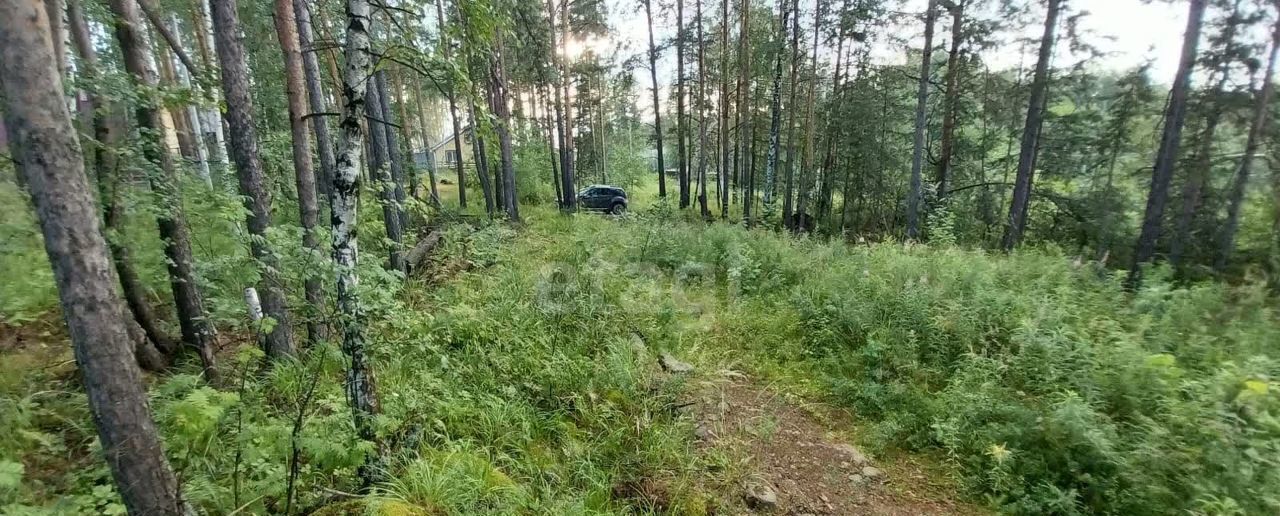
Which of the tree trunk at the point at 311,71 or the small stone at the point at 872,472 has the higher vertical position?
the tree trunk at the point at 311,71

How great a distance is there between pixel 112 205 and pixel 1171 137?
15796 mm

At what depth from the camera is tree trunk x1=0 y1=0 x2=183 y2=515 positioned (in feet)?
6.57

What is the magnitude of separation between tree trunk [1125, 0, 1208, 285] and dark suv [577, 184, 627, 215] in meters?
15.2

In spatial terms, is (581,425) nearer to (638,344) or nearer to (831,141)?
(638,344)

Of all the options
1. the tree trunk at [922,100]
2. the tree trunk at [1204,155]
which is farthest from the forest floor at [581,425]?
the tree trunk at [1204,155]

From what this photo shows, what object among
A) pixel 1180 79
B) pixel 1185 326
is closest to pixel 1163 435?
pixel 1185 326

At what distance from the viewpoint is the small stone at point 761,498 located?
12.2ft

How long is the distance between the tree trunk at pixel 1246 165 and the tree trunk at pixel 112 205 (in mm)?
17984

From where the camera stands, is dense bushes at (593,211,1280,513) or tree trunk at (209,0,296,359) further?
tree trunk at (209,0,296,359)

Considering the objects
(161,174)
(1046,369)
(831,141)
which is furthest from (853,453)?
(831,141)

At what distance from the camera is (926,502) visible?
3971 mm

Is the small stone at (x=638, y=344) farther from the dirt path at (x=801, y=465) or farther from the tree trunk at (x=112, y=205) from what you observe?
the tree trunk at (x=112, y=205)

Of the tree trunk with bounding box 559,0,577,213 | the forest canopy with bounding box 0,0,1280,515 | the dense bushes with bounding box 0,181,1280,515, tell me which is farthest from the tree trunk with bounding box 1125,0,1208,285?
the tree trunk with bounding box 559,0,577,213

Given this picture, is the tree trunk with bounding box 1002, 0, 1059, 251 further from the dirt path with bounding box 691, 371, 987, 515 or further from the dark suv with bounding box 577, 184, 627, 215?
the dark suv with bounding box 577, 184, 627, 215
